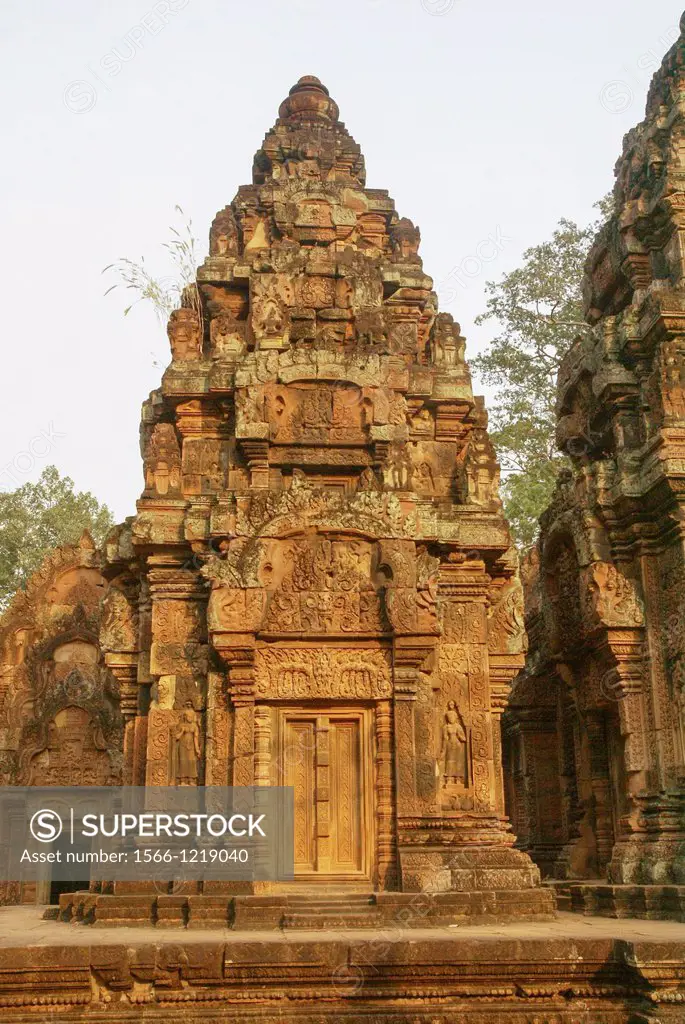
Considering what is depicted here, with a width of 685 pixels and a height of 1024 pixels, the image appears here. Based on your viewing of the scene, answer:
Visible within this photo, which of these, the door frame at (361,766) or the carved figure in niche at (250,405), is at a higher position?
the carved figure in niche at (250,405)

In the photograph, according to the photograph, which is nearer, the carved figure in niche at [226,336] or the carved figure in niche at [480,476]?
the carved figure in niche at [480,476]

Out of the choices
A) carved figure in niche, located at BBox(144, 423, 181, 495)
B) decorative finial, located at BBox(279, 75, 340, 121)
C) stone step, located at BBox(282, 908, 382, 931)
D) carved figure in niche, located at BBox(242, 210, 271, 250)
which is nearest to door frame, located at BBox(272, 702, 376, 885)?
stone step, located at BBox(282, 908, 382, 931)

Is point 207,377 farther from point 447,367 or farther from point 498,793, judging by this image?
point 498,793

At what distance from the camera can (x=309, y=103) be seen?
15641 mm

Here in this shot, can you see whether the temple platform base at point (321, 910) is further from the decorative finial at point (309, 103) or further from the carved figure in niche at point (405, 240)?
the decorative finial at point (309, 103)

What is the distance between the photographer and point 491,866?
1004 cm

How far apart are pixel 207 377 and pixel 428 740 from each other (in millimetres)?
4709

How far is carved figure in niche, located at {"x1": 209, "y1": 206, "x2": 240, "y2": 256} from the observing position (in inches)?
535

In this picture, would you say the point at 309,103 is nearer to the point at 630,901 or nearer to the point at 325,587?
the point at 325,587

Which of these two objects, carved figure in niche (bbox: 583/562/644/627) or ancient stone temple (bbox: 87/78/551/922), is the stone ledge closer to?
ancient stone temple (bbox: 87/78/551/922)

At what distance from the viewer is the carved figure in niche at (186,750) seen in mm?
10641

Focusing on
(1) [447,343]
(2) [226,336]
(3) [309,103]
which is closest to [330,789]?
(2) [226,336]

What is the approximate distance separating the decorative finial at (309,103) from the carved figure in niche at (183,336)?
15.0 feet

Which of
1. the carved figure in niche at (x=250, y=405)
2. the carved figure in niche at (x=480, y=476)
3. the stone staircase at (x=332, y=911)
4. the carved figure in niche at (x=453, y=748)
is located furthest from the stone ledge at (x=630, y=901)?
the carved figure in niche at (x=250, y=405)
